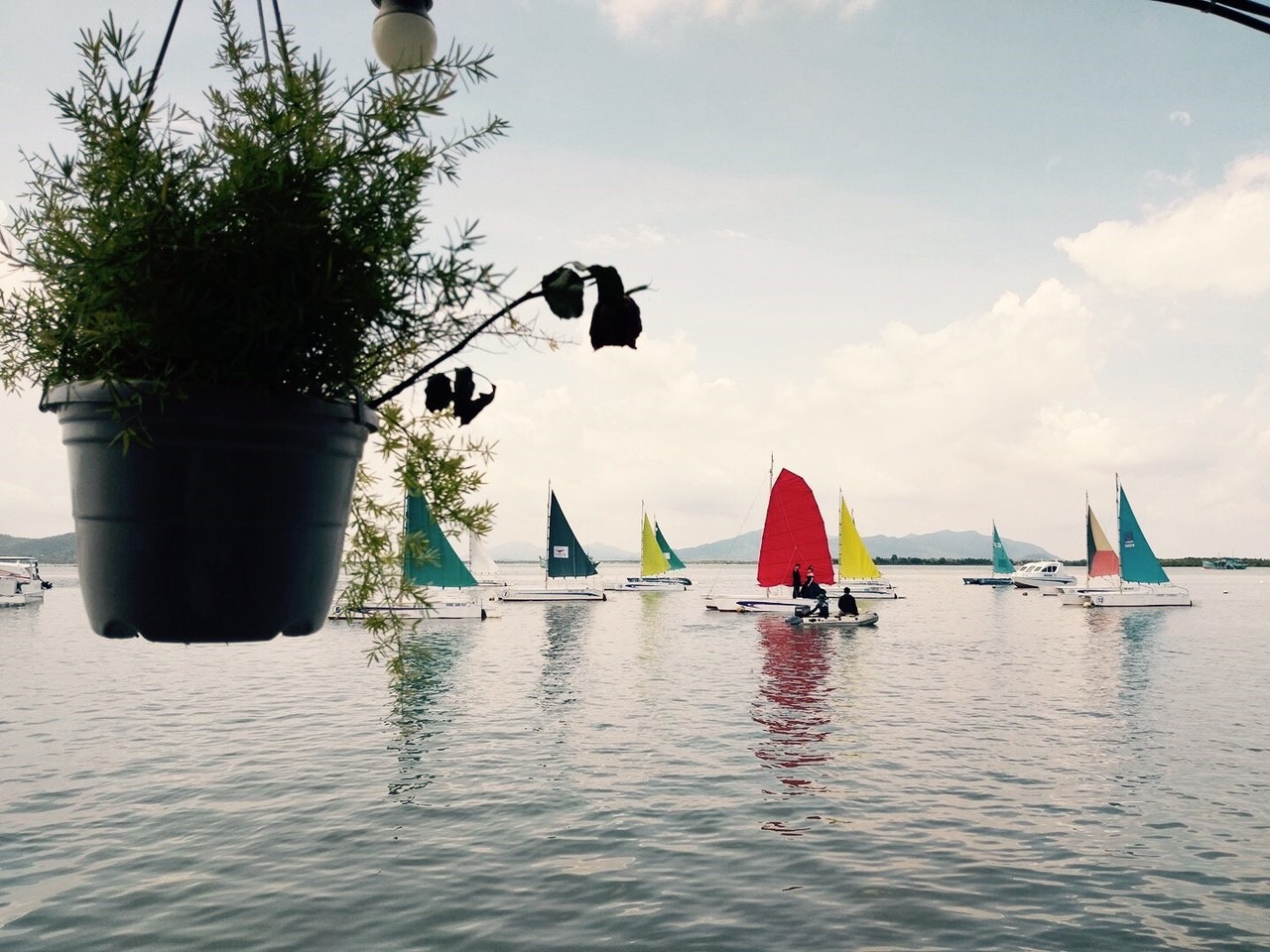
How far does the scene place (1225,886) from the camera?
10750 mm

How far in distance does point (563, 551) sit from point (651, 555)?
64.5ft

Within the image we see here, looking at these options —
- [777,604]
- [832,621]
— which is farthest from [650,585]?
[832,621]

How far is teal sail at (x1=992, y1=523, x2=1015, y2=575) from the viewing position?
9579 cm

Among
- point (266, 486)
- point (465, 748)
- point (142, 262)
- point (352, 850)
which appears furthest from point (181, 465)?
point (465, 748)

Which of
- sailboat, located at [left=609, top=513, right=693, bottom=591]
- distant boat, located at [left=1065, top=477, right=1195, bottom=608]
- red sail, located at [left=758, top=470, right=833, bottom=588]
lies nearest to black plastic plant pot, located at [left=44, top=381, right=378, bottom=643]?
red sail, located at [left=758, top=470, right=833, bottom=588]

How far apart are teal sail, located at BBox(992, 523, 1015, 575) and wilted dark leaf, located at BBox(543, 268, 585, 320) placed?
10084cm

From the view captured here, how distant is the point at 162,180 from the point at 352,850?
12.4 m

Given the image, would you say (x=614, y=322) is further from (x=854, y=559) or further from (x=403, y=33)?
(x=854, y=559)

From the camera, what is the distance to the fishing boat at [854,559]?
6619 cm

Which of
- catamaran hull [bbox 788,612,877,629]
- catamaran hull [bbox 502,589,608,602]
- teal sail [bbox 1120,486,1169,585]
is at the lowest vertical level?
catamaran hull [bbox 788,612,877,629]

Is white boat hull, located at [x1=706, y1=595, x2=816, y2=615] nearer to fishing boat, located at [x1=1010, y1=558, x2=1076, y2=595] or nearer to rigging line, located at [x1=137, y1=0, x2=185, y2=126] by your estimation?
rigging line, located at [x1=137, y1=0, x2=185, y2=126]

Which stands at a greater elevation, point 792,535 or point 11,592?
point 792,535

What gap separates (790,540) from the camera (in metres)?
45.2

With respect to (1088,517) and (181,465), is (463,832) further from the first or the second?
(1088,517)
